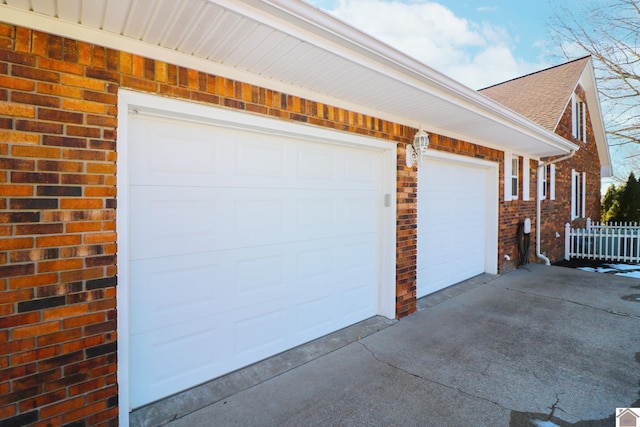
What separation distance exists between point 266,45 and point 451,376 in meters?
3.33

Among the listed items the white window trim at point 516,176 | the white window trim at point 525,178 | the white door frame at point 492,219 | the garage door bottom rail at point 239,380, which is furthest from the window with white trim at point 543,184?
the garage door bottom rail at point 239,380

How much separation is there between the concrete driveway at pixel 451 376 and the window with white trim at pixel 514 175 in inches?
122

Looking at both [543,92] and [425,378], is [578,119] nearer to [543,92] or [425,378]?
[543,92]

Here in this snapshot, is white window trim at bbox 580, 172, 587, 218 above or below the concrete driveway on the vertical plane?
above

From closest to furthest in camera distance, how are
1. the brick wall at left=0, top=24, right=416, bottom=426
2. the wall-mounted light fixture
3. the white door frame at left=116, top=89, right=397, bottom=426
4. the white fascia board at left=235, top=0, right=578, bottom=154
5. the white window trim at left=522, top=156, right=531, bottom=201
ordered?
the brick wall at left=0, top=24, right=416, bottom=426 → the white fascia board at left=235, top=0, right=578, bottom=154 → the white door frame at left=116, top=89, right=397, bottom=426 → the wall-mounted light fixture → the white window trim at left=522, top=156, right=531, bottom=201

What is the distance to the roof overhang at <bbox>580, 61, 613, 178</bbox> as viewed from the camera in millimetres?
10438

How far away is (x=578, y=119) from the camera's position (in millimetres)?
10672

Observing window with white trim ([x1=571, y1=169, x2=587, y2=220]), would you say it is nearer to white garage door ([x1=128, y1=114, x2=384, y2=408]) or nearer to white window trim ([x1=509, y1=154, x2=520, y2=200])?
white window trim ([x1=509, y1=154, x2=520, y2=200])

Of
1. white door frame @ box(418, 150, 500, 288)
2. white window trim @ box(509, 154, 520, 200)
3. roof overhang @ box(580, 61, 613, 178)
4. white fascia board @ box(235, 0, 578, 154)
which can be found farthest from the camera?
roof overhang @ box(580, 61, 613, 178)

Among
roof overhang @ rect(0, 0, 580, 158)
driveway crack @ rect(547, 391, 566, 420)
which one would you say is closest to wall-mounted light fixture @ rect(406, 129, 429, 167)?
roof overhang @ rect(0, 0, 580, 158)

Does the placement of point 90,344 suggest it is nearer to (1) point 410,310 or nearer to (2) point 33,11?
(2) point 33,11

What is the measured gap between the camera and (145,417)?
8.15 feet

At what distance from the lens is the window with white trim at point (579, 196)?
432 inches

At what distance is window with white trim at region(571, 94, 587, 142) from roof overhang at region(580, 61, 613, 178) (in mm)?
398
